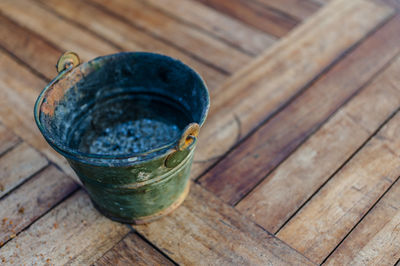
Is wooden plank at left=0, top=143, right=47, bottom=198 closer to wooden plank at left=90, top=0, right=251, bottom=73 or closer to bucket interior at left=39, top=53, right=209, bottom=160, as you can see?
bucket interior at left=39, top=53, right=209, bottom=160

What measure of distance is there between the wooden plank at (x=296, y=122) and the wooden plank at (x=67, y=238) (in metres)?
0.43

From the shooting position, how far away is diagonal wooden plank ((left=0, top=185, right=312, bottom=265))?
143 centimetres

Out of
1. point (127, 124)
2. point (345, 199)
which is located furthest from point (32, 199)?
point (345, 199)

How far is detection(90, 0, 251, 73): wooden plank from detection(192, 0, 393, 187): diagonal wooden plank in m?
0.11

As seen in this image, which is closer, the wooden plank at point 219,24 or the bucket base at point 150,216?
the bucket base at point 150,216

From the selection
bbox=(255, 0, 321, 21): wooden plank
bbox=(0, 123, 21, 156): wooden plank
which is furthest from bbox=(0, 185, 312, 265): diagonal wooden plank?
bbox=(255, 0, 321, 21): wooden plank

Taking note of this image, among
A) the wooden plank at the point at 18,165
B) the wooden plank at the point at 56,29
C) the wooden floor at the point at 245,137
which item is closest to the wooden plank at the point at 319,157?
the wooden floor at the point at 245,137

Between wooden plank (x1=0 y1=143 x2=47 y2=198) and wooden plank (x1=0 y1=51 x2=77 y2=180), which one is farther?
wooden plank (x1=0 y1=51 x2=77 y2=180)

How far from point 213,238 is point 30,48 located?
4.78 feet

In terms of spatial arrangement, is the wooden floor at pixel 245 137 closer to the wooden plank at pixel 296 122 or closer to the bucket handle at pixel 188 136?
the wooden plank at pixel 296 122

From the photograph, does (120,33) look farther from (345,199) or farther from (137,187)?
(345,199)

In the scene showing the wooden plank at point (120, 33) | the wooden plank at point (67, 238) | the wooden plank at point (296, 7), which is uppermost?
the wooden plank at point (296, 7)

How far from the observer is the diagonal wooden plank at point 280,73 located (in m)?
1.82

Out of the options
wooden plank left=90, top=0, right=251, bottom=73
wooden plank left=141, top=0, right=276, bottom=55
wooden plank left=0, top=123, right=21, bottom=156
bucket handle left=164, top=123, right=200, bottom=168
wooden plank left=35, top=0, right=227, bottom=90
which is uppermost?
bucket handle left=164, top=123, right=200, bottom=168
